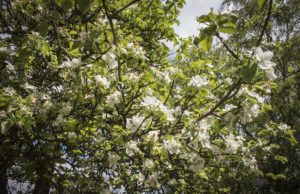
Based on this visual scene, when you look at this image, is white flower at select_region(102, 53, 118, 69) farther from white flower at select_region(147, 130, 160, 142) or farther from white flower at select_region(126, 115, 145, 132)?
white flower at select_region(147, 130, 160, 142)

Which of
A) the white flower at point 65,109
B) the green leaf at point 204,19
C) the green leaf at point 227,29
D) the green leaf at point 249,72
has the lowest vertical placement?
the green leaf at point 249,72

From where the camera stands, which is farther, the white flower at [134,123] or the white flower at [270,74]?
the white flower at [134,123]

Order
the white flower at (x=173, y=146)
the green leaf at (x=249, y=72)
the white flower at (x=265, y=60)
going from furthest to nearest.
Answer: the white flower at (x=173, y=146), the white flower at (x=265, y=60), the green leaf at (x=249, y=72)

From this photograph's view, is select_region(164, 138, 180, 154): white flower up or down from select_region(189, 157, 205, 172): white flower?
up

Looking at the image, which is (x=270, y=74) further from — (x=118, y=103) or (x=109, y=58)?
(x=118, y=103)

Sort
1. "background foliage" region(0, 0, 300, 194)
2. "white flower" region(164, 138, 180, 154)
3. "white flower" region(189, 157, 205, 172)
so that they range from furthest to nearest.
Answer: "white flower" region(189, 157, 205, 172)
"white flower" region(164, 138, 180, 154)
"background foliage" region(0, 0, 300, 194)

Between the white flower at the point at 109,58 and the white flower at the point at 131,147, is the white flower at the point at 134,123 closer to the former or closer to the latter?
the white flower at the point at 131,147

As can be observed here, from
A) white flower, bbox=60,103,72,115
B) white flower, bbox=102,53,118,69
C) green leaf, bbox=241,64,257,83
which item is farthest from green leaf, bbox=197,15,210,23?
white flower, bbox=60,103,72,115

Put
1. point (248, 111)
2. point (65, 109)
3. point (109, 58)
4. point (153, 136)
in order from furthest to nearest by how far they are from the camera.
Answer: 1. point (65, 109)
2. point (153, 136)
3. point (109, 58)
4. point (248, 111)

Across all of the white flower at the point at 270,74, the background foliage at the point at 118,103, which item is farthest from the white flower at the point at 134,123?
the white flower at the point at 270,74

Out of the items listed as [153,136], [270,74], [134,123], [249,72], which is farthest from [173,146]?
[249,72]

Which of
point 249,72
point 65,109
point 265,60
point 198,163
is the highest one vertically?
point 65,109

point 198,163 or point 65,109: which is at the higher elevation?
point 65,109

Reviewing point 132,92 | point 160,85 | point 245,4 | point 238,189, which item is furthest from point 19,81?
point 245,4
